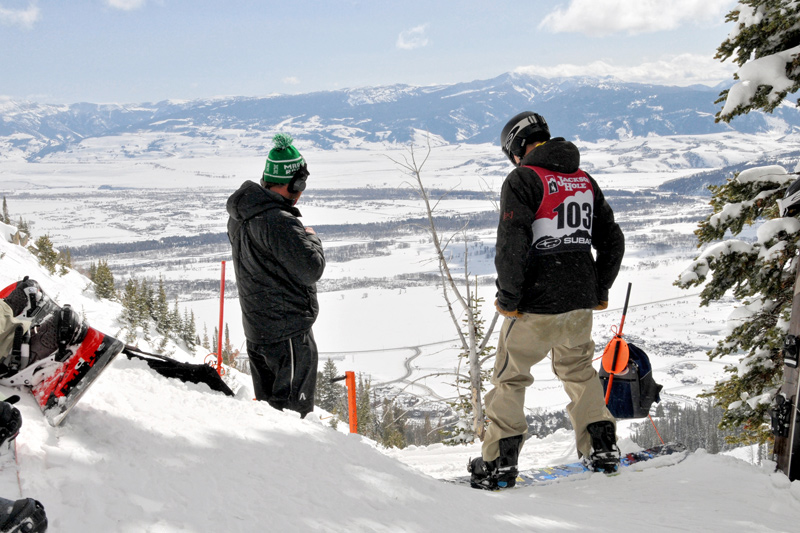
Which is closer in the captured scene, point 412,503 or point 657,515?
point 412,503

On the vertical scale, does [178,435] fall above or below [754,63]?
below

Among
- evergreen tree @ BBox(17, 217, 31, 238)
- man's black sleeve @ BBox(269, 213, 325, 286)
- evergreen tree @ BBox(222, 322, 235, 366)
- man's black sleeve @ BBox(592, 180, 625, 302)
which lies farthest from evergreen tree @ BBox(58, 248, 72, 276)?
man's black sleeve @ BBox(592, 180, 625, 302)

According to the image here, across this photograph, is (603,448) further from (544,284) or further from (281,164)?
(281,164)

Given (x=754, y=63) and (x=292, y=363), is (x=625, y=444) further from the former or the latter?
(x=754, y=63)

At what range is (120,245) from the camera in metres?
136

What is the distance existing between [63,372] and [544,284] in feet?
7.84

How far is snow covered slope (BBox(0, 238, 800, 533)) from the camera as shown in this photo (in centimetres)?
166

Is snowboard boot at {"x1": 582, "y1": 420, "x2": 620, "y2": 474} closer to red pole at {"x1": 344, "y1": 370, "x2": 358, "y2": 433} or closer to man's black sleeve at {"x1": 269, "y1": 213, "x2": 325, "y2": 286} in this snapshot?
red pole at {"x1": 344, "y1": 370, "x2": 358, "y2": 433}

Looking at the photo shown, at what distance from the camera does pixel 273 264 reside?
3.38 meters

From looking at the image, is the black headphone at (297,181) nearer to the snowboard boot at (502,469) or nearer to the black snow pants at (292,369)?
the black snow pants at (292,369)

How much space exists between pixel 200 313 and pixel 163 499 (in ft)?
311

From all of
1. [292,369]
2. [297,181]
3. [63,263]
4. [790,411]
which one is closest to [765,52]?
[790,411]

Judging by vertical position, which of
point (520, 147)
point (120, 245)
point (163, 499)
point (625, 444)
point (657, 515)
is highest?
point (520, 147)

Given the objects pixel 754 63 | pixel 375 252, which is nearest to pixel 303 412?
pixel 754 63
